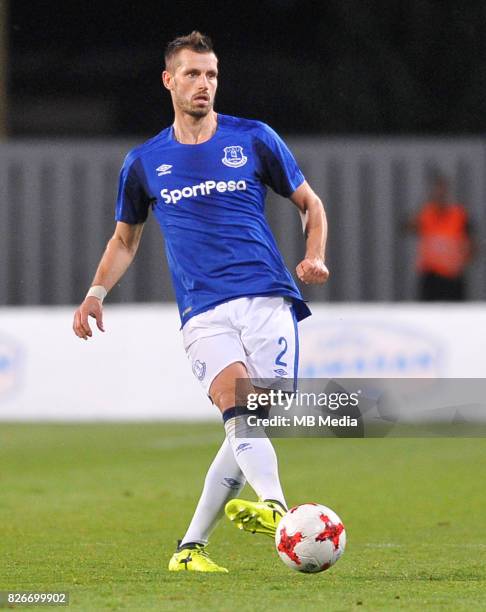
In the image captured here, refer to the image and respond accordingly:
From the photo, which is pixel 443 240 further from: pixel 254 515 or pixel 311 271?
pixel 254 515

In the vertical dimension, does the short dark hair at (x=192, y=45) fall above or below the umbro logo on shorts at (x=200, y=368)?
above

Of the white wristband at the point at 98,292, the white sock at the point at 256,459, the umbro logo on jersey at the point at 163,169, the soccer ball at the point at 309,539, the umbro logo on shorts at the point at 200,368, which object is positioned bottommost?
the soccer ball at the point at 309,539

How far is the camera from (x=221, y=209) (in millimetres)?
6715

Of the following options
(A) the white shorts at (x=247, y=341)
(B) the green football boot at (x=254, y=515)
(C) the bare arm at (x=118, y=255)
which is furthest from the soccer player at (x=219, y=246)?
(B) the green football boot at (x=254, y=515)

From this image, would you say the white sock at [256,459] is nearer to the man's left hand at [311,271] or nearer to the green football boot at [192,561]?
the green football boot at [192,561]

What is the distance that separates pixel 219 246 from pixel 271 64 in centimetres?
1895

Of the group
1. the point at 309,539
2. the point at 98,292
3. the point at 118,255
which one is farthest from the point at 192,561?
the point at 118,255

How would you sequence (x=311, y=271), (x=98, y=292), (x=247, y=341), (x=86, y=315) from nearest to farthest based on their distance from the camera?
1. (x=311, y=271)
2. (x=247, y=341)
3. (x=86, y=315)
4. (x=98, y=292)

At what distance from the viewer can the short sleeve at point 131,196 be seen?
691 cm

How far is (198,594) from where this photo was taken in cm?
589

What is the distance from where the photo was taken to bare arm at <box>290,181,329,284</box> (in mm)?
6398

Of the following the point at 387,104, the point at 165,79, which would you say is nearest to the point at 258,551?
the point at 165,79

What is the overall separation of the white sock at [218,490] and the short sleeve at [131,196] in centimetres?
110

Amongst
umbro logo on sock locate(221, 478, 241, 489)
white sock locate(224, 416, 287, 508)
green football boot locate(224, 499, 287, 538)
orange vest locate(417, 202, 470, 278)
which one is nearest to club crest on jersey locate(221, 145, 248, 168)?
white sock locate(224, 416, 287, 508)
